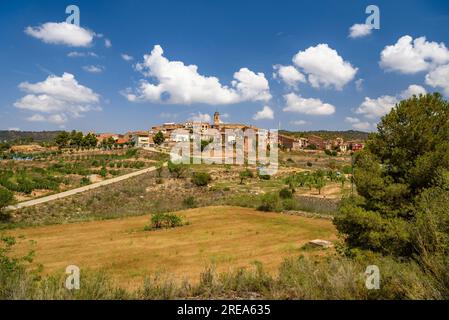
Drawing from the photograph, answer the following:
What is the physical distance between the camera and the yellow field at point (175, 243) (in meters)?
16.8

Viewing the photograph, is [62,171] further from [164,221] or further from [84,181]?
[164,221]

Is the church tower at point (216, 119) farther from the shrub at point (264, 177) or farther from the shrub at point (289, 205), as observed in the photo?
the shrub at point (289, 205)

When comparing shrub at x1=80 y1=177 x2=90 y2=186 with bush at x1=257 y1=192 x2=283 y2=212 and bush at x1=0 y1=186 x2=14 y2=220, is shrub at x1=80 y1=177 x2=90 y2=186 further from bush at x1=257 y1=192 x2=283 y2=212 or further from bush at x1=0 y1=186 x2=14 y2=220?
bush at x1=257 y1=192 x2=283 y2=212

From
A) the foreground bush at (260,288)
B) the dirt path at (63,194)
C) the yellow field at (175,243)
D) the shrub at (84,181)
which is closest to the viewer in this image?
the foreground bush at (260,288)

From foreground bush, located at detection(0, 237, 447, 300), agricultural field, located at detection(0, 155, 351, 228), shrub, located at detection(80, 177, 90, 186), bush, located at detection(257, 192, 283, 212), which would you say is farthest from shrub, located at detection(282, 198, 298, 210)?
shrub, located at detection(80, 177, 90, 186)

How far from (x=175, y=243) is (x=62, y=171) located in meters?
42.2

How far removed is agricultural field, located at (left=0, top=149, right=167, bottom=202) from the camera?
139 ft

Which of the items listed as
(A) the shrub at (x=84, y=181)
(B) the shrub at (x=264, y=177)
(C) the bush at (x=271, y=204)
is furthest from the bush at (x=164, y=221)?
(B) the shrub at (x=264, y=177)

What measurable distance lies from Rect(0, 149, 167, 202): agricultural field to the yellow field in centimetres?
1758

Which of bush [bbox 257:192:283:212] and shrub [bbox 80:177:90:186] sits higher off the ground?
shrub [bbox 80:177:90:186]

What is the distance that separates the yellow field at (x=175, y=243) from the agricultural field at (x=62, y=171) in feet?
57.7

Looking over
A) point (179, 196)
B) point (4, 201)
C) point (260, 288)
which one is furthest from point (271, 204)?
point (260, 288)

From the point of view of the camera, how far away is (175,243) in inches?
856
